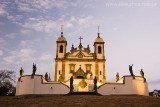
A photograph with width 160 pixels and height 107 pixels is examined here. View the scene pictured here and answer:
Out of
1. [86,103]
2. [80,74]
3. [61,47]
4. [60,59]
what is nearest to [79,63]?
[80,74]

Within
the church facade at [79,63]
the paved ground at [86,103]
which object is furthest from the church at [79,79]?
the paved ground at [86,103]

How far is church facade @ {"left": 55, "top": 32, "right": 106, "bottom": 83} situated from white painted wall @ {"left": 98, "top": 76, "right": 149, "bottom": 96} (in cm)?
1320

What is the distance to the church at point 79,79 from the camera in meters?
22.6

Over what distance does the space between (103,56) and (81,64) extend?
5654 millimetres

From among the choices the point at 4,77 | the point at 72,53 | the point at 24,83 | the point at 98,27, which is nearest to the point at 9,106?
the point at 24,83

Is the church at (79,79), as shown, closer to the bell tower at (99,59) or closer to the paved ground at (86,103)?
the bell tower at (99,59)

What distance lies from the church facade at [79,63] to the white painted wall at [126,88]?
43.3ft

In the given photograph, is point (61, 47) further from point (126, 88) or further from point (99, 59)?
point (126, 88)

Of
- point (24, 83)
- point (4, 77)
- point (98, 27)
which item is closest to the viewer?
point (24, 83)

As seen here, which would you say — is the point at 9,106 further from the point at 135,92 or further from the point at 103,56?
the point at 103,56

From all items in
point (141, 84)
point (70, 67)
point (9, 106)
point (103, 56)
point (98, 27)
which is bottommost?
point (9, 106)

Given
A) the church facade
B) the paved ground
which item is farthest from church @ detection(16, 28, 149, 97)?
the paved ground

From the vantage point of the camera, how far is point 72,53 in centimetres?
4031

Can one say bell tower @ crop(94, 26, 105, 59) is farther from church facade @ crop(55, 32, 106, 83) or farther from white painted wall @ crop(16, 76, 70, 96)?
white painted wall @ crop(16, 76, 70, 96)
